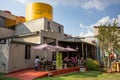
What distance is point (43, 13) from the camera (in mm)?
31906

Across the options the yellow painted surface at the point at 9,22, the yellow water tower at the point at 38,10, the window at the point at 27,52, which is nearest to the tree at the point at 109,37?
the window at the point at 27,52

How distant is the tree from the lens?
878 inches

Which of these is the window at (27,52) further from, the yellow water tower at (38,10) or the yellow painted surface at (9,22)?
the yellow painted surface at (9,22)

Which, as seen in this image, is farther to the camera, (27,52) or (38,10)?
(38,10)

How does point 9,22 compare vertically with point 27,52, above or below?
above

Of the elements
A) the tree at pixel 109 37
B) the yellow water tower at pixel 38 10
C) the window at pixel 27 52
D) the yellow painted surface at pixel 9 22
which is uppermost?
the yellow water tower at pixel 38 10

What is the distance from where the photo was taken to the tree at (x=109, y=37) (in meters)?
22.3

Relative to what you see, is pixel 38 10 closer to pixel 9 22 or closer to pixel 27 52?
pixel 9 22

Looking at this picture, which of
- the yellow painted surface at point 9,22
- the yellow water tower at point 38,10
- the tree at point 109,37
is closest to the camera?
the tree at point 109,37

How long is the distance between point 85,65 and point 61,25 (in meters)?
10.9

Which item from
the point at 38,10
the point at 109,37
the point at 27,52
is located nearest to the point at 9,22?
the point at 38,10

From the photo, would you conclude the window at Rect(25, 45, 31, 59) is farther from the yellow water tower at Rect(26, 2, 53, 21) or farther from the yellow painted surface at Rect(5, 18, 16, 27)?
the yellow painted surface at Rect(5, 18, 16, 27)

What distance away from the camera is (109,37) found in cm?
2236

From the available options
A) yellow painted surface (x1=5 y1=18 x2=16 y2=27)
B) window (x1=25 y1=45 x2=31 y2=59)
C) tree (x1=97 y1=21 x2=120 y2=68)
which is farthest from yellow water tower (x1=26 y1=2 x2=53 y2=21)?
tree (x1=97 y1=21 x2=120 y2=68)
